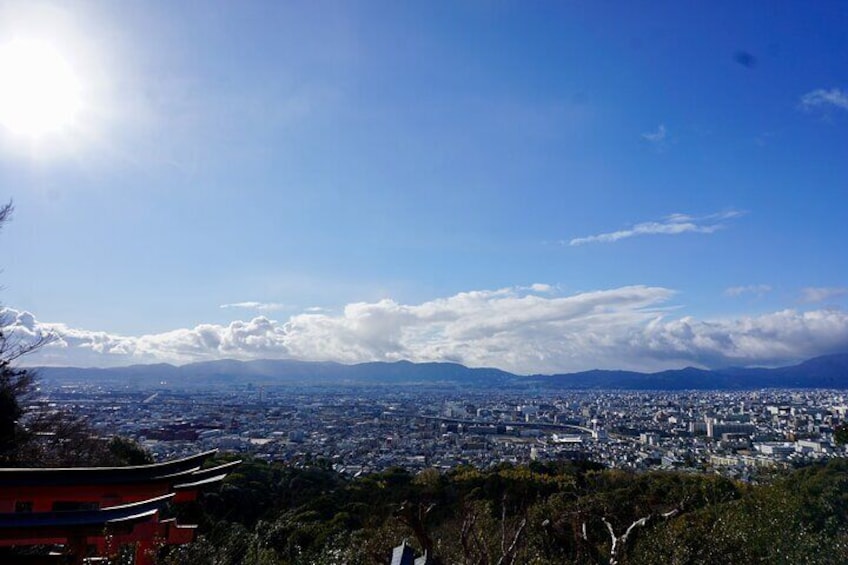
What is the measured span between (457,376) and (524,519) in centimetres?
13247

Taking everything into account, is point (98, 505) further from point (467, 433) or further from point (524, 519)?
point (467, 433)

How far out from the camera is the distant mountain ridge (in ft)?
348

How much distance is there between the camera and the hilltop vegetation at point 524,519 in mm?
6027

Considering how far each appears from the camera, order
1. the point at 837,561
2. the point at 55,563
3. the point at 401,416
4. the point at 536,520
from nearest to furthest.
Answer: the point at 55,563 < the point at 837,561 < the point at 536,520 < the point at 401,416

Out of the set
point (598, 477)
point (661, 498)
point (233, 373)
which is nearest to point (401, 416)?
point (598, 477)

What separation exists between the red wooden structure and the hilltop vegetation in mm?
519

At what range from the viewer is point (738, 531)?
701cm

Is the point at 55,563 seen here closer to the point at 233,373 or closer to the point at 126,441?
the point at 126,441

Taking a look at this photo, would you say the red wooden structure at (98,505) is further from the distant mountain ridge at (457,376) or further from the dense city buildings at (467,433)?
the distant mountain ridge at (457,376)

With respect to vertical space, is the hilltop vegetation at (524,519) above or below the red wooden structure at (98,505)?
below

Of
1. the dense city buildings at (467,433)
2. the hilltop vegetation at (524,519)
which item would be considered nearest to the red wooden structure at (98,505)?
the hilltop vegetation at (524,519)

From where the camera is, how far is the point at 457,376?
443 feet

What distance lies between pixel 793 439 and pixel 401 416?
32.2m

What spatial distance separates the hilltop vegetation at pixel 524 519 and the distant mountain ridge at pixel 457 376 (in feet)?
275
